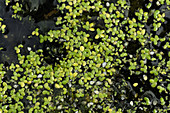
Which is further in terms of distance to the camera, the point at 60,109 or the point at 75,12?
the point at 75,12

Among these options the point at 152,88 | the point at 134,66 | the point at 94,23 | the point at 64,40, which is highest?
the point at 94,23

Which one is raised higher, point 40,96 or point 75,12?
point 75,12

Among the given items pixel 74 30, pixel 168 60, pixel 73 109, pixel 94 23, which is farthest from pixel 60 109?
pixel 168 60

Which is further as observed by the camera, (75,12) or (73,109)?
(75,12)

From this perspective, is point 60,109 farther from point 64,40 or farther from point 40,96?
point 64,40

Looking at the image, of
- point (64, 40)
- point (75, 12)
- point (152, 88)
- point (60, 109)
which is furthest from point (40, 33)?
point (152, 88)

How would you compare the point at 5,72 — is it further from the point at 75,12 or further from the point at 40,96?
the point at 75,12
